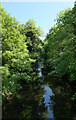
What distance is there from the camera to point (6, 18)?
40.3ft

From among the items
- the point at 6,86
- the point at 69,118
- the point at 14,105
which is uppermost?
the point at 6,86

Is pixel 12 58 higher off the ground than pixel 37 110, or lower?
higher

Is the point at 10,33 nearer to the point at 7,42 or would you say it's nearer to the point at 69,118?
the point at 7,42

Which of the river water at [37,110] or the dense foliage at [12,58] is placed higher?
the dense foliage at [12,58]

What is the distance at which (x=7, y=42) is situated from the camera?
1108cm

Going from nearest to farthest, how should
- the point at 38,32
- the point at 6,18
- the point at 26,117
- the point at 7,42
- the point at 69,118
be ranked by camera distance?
→ the point at 69,118, the point at 26,117, the point at 7,42, the point at 6,18, the point at 38,32

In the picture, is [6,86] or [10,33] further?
[10,33]

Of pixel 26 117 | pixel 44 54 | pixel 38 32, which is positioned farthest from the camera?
pixel 44 54

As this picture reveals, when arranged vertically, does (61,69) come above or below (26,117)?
above

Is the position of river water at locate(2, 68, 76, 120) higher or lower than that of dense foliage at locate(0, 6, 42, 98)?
lower

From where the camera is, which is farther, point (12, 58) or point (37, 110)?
point (12, 58)

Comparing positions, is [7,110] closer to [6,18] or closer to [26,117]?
[26,117]

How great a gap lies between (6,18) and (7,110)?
11.4 m

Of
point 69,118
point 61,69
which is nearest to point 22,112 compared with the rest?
point 69,118
